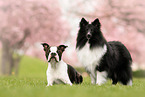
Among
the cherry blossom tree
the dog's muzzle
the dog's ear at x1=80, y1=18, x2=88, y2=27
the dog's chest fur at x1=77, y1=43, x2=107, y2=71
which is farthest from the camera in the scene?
the cherry blossom tree

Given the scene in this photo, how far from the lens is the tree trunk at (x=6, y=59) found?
1835 cm

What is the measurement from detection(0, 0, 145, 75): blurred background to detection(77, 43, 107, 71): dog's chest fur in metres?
9.81

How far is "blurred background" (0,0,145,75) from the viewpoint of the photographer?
1702cm

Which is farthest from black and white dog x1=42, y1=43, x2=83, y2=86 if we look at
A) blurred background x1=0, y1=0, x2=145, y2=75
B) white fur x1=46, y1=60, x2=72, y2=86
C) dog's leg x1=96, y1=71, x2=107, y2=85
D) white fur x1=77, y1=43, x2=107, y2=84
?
blurred background x1=0, y1=0, x2=145, y2=75

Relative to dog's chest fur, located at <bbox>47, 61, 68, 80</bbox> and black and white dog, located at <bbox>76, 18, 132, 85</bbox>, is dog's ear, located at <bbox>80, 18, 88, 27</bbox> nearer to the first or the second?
black and white dog, located at <bbox>76, 18, 132, 85</bbox>

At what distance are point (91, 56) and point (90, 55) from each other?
52mm

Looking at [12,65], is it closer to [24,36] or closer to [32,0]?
[24,36]

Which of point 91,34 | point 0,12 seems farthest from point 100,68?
point 0,12

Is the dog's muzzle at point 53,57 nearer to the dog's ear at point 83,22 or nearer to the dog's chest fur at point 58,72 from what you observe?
the dog's chest fur at point 58,72

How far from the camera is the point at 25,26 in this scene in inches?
687

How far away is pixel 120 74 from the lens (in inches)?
301

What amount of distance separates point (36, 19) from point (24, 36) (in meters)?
1.79

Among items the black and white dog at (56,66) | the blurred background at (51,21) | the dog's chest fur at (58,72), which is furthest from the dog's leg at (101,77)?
the blurred background at (51,21)

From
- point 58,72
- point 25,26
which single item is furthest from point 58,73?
point 25,26
